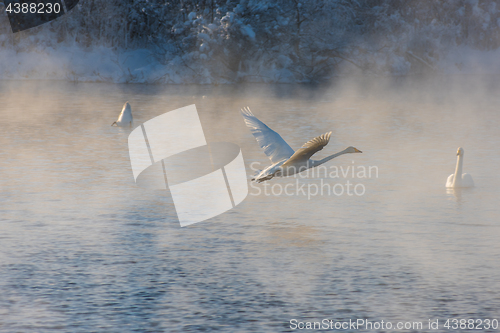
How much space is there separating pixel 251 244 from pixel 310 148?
181cm

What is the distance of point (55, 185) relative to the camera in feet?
49.8

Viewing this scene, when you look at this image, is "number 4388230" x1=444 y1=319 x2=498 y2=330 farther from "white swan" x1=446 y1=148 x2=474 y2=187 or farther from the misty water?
"white swan" x1=446 y1=148 x2=474 y2=187

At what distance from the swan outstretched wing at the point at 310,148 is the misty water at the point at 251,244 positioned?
1309 mm

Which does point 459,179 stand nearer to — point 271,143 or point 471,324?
point 271,143

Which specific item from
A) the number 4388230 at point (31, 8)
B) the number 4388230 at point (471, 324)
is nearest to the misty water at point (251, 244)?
the number 4388230 at point (471, 324)

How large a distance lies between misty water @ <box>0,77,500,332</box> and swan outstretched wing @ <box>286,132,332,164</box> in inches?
51.5

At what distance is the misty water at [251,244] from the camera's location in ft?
27.3

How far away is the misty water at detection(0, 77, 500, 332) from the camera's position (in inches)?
328

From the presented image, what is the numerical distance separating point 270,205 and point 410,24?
1559 inches

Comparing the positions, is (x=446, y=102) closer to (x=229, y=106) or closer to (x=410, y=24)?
(x=229, y=106)

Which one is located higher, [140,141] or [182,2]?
[182,2]

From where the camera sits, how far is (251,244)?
35.5 ft

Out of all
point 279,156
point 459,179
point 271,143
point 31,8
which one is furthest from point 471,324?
point 31,8

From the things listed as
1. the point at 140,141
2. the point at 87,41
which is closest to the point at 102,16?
the point at 87,41
